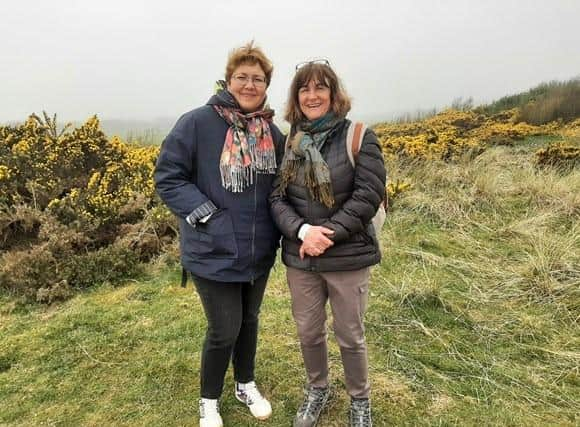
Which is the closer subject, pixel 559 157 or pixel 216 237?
pixel 216 237

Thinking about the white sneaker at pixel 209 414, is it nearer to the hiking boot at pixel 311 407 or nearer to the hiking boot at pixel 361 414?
the hiking boot at pixel 311 407

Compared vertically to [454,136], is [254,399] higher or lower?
lower

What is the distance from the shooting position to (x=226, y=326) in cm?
229

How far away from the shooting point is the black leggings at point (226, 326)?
226 cm

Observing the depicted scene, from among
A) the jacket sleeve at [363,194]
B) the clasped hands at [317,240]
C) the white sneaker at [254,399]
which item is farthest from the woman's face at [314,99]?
the white sneaker at [254,399]

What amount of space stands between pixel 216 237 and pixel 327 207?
53cm

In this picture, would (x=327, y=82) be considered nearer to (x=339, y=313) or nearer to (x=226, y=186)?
(x=226, y=186)

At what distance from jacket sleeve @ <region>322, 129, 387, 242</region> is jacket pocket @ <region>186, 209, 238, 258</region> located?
46cm

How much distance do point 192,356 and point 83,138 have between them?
390 centimetres

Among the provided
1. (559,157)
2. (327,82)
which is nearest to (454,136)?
(559,157)

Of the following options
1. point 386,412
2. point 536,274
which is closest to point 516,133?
point 536,274

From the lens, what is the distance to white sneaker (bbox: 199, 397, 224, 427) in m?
2.52

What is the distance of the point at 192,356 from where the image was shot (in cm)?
327

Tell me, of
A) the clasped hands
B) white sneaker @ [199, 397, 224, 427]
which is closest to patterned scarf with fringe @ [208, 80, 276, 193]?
the clasped hands
